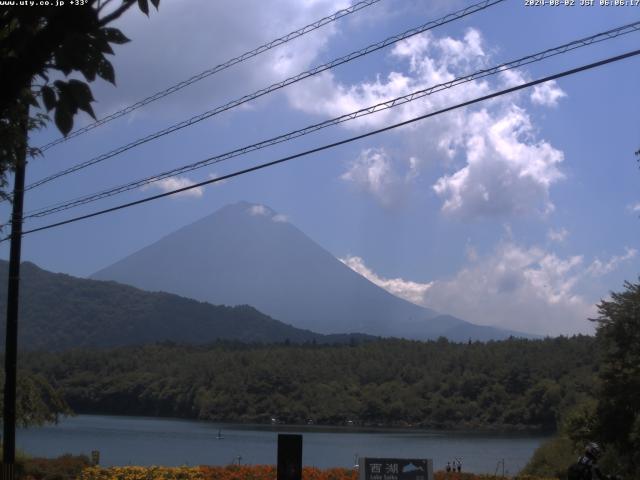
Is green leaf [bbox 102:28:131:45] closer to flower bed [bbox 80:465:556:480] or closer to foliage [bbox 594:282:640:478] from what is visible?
flower bed [bbox 80:465:556:480]

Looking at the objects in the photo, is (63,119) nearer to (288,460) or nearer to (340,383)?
(288,460)

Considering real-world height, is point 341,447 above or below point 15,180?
below

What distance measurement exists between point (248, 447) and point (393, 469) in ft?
155

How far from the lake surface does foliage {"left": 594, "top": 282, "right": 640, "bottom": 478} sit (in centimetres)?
1451

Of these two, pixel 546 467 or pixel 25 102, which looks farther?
pixel 546 467

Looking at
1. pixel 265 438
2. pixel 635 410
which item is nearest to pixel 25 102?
pixel 635 410

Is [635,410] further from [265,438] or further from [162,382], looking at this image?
[162,382]

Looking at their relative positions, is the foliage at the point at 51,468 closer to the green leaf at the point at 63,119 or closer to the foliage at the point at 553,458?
the foliage at the point at 553,458

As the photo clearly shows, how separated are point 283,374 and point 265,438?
33.6 meters

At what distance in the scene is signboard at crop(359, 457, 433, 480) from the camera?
1236cm

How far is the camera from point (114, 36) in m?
4.53

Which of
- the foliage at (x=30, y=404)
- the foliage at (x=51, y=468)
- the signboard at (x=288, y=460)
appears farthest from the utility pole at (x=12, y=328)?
the foliage at (x=30, y=404)

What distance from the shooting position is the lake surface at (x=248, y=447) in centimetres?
4472

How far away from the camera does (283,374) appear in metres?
104
